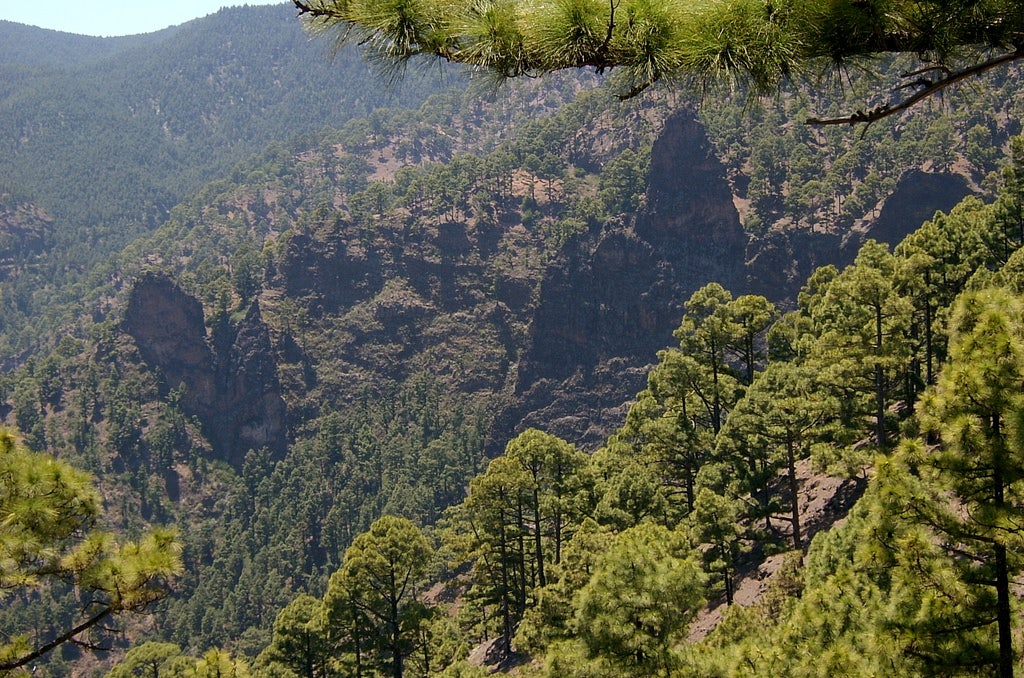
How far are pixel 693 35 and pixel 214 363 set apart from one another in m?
146

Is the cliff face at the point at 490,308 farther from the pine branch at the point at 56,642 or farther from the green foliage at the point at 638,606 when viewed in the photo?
the pine branch at the point at 56,642

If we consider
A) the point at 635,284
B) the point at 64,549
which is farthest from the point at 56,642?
the point at 635,284

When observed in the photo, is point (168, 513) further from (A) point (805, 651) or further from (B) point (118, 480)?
(A) point (805, 651)

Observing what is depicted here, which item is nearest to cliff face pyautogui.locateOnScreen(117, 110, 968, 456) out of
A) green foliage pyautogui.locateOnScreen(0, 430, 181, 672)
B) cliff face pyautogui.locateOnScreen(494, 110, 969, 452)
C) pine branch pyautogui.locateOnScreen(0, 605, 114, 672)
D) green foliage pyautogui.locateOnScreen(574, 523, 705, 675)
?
cliff face pyautogui.locateOnScreen(494, 110, 969, 452)

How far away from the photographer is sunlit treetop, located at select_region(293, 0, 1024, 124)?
5.69 metres

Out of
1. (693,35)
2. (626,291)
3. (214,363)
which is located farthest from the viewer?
(214,363)

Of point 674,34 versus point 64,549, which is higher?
point 674,34

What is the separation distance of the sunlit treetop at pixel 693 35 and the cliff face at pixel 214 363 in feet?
445

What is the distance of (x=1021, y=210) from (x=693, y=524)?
18149 millimetres

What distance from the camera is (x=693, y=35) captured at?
6086 millimetres

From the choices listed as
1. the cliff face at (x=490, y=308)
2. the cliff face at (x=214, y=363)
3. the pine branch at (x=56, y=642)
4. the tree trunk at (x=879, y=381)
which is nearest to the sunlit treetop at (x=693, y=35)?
the pine branch at (x=56, y=642)

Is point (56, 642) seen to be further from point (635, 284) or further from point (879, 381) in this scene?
point (635, 284)

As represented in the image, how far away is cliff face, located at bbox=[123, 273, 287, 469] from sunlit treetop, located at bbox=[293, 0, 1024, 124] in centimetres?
13553

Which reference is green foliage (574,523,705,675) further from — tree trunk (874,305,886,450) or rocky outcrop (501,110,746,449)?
rocky outcrop (501,110,746,449)
